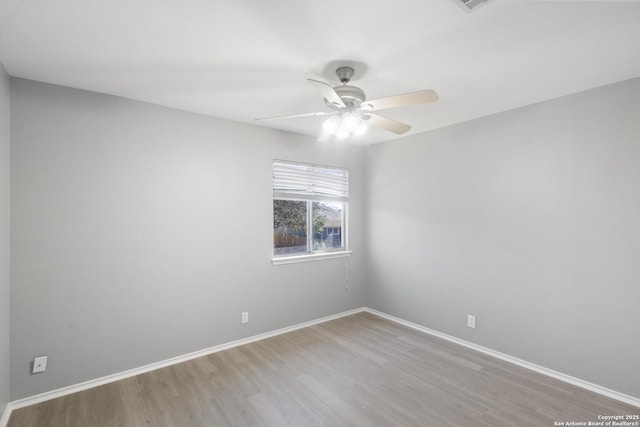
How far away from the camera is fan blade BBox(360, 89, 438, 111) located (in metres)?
1.73

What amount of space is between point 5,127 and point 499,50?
131 inches

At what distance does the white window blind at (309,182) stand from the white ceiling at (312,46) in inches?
43.4

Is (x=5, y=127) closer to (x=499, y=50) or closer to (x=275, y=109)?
(x=275, y=109)

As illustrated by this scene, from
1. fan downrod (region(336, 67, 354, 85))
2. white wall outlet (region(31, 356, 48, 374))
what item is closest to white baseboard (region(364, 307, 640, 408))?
fan downrod (region(336, 67, 354, 85))

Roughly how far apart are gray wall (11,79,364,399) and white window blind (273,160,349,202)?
157mm

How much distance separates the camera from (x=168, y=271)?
2.73 metres

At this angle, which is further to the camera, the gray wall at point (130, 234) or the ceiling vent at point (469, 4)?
the gray wall at point (130, 234)

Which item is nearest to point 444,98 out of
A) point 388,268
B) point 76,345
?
point 388,268

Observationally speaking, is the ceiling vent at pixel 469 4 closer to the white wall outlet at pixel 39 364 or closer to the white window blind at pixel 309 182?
the white window blind at pixel 309 182

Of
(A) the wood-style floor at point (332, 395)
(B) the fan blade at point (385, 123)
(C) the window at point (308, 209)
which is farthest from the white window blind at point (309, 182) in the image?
(A) the wood-style floor at point (332, 395)

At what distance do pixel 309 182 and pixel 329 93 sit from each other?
2037mm

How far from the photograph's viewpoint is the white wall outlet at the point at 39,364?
2158 millimetres

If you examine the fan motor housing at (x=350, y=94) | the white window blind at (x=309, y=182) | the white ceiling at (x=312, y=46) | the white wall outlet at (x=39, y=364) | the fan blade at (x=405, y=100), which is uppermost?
the white ceiling at (x=312, y=46)

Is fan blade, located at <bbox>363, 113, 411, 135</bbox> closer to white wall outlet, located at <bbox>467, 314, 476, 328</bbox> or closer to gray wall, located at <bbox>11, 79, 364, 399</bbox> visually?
gray wall, located at <bbox>11, 79, 364, 399</bbox>
